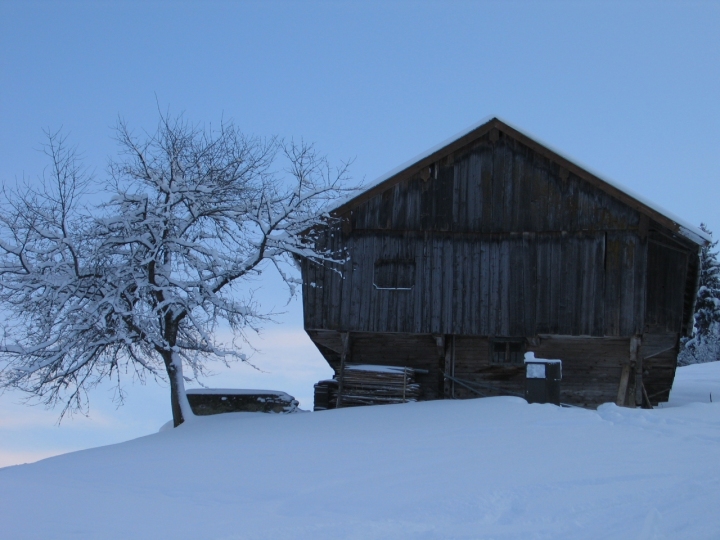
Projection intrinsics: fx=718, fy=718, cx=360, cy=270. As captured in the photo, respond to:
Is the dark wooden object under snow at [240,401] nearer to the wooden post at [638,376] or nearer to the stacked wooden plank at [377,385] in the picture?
the stacked wooden plank at [377,385]

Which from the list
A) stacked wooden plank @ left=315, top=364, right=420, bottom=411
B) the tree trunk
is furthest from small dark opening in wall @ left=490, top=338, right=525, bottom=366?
the tree trunk

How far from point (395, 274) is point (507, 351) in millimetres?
3641

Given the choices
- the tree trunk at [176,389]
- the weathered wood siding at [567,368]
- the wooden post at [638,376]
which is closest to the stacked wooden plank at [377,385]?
the weathered wood siding at [567,368]

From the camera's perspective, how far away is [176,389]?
1708cm

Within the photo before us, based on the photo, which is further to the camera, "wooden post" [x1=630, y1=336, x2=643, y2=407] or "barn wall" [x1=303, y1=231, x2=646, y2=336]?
"wooden post" [x1=630, y1=336, x2=643, y2=407]

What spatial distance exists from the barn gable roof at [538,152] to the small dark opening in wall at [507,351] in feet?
14.8

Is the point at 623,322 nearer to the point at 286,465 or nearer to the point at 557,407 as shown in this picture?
the point at 557,407

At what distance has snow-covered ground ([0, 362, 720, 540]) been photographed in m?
7.03

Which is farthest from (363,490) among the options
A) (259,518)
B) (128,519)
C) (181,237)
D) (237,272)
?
(181,237)

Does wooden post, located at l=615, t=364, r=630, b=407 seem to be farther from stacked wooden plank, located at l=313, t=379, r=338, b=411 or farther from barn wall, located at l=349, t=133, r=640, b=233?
stacked wooden plank, located at l=313, t=379, r=338, b=411

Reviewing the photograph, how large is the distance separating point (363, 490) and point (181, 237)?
10.1 metres

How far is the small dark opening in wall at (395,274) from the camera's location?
61.4 feet

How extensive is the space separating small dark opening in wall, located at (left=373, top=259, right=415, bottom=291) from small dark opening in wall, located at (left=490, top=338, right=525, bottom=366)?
9.34ft

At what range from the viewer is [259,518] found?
7352mm
